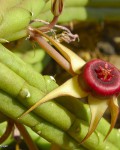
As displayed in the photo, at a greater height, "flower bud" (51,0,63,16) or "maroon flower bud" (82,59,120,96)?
"flower bud" (51,0,63,16)

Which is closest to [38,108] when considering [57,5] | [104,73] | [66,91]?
[66,91]

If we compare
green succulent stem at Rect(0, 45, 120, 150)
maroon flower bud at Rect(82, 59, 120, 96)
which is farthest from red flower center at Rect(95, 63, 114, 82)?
green succulent stem at Rect(0, 45, 120, 150)

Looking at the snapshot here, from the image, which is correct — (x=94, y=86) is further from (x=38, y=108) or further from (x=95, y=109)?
(x=38, y=108)

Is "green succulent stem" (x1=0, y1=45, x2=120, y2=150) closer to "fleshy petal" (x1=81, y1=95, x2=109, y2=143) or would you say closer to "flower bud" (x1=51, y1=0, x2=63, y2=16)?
"fleshy petal" (x1=81, y1=95, x2=109, y2=143)

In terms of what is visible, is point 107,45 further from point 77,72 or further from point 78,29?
point 77,72

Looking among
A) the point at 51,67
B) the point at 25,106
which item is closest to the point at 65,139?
the point at 25,106
